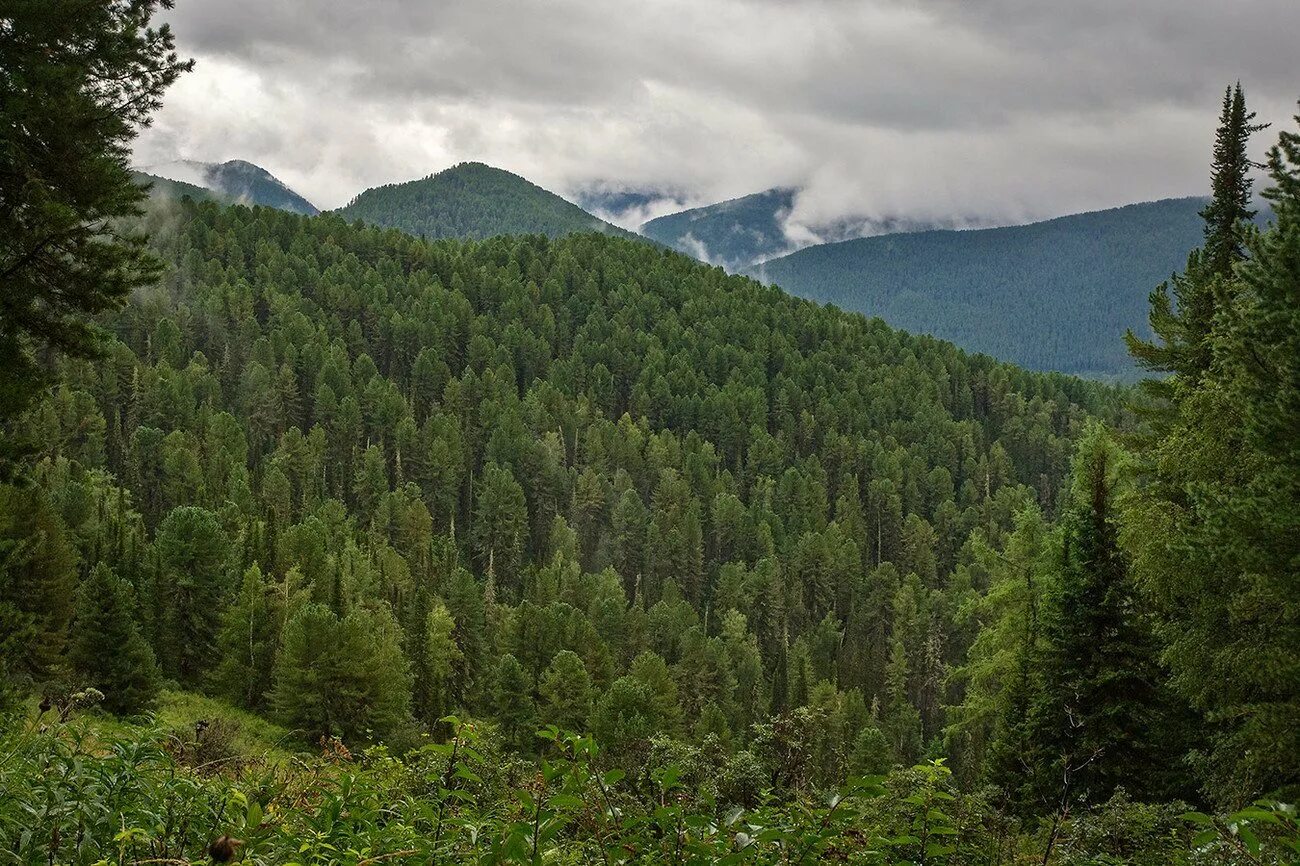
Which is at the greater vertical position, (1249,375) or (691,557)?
(1249,375)

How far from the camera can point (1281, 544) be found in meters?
15.0

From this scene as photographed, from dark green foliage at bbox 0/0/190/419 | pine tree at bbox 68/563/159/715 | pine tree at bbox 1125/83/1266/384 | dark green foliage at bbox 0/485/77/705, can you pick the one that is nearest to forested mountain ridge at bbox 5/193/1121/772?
dark green foliage at bbox 0/485/77/705

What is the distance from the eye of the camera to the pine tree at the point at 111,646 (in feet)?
138

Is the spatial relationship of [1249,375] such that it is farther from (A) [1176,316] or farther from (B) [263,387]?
(B) [263,387]

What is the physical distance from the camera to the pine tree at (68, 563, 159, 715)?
4197 cm

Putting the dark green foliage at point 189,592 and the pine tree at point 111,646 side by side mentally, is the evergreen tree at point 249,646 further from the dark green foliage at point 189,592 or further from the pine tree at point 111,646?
the pine tree at point 111,646

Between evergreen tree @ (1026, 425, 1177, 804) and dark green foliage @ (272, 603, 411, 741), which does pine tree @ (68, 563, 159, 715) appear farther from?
evergreen tree @ (1026, 425, 1177, 804)

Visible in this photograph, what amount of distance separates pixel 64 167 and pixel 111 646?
36.4m

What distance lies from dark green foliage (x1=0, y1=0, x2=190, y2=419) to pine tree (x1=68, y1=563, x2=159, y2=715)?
32.7 m

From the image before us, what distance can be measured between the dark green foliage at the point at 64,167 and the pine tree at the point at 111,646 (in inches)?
1287

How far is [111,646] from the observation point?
43.1 meters

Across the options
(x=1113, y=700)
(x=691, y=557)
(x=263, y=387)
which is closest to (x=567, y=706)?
(x=1113, y=700)

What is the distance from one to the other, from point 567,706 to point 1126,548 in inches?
1654

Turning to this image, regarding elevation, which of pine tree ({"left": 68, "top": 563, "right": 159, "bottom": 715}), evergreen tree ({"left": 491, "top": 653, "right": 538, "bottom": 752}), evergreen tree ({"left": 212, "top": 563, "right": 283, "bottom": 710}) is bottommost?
evergreen tree ({"left": 491, "top": 653, "right": 538, "bottom": 752})
